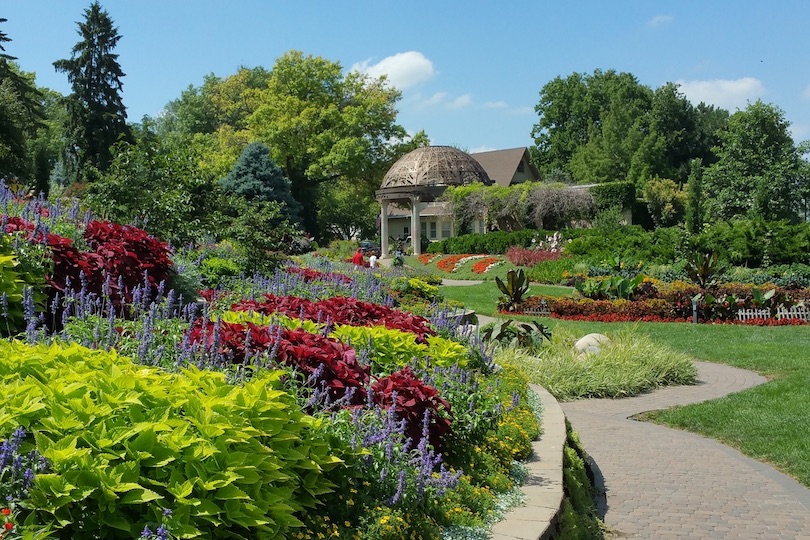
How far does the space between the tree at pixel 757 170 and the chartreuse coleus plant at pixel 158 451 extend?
137ft

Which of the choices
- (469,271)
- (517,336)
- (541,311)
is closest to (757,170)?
(469,271)

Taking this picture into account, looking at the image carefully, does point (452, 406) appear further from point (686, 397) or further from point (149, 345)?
point (686, 397)

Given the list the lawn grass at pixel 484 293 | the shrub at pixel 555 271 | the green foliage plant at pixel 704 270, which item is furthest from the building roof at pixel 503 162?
the green foliage plant at pixel 704 270

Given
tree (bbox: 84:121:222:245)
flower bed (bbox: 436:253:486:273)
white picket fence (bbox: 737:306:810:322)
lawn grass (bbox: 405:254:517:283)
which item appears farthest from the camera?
flower bed (bbox: 436:253:486:273)

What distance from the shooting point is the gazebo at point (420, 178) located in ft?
131

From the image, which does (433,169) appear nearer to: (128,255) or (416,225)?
(416,225)

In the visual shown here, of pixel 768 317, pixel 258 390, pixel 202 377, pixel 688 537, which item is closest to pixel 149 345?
pixel 202 377

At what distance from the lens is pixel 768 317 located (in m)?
16.9

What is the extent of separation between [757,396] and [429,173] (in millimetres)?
34430

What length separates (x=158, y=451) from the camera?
224 centimetres

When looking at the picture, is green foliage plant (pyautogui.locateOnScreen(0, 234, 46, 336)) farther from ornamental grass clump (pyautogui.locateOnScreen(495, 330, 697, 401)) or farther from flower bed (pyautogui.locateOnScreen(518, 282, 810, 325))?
flower bed (pyautogui.locateOnScreen(518, 282, 810, 325))

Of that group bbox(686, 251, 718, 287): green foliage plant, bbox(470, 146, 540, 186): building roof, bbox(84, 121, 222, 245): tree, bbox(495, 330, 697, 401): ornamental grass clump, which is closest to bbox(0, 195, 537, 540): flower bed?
bbox(495, 330, 697, 401): ornamental grass clump

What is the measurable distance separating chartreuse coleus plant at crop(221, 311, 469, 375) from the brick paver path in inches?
63.9

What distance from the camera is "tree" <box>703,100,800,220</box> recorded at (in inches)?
1587
